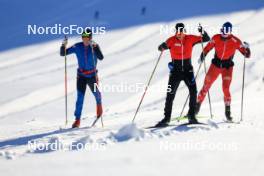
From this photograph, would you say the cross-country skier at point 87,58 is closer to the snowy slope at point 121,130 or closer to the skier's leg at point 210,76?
the snowy slope at point 121,130

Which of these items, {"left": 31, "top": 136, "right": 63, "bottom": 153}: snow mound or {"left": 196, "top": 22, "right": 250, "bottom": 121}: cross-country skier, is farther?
{"left": 196, "top": 22, "right": 250, "bottom": 121}: cross-country skier

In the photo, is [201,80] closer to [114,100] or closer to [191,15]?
[114,100]

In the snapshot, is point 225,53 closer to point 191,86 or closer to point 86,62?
point 191,86

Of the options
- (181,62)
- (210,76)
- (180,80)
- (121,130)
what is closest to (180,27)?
(181,62)

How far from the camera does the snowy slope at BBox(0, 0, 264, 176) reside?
7.34m

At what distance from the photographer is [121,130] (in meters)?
8.61

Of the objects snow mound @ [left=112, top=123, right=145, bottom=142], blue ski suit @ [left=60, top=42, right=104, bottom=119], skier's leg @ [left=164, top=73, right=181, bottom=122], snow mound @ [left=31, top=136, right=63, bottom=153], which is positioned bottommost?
snow mound @ [left=31, top=136, right=63, bottom=153]

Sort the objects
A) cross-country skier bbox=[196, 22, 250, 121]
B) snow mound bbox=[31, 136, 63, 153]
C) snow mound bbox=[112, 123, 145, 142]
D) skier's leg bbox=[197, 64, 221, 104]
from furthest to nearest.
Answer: skier's leg bbox=[197, 64, 221, 104]
cross-country skier bbox=[196, 22, 250, 121]
snow mound bbox=[112, 123, 145, 142]
snow mound bbox=[31, 136, 63, 153]

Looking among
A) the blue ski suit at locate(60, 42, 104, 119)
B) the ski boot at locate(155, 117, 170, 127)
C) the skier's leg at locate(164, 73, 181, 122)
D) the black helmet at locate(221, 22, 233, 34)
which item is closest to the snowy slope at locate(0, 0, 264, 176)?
the ski boot at locate(155, 117, 170, 127)

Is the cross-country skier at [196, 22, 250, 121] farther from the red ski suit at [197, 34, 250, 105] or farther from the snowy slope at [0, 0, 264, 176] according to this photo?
the snowy slope at [0, 0, 264, 176]

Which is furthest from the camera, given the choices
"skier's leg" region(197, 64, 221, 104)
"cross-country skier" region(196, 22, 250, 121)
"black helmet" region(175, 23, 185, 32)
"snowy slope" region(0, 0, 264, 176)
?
"skier's leg" region(197, 64, 221, 104)

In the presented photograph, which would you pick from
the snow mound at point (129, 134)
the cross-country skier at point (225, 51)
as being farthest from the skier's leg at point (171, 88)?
the snow mound at point (129, 134)

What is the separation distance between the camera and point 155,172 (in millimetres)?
6992

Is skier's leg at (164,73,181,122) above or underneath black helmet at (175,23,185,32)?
underneath
